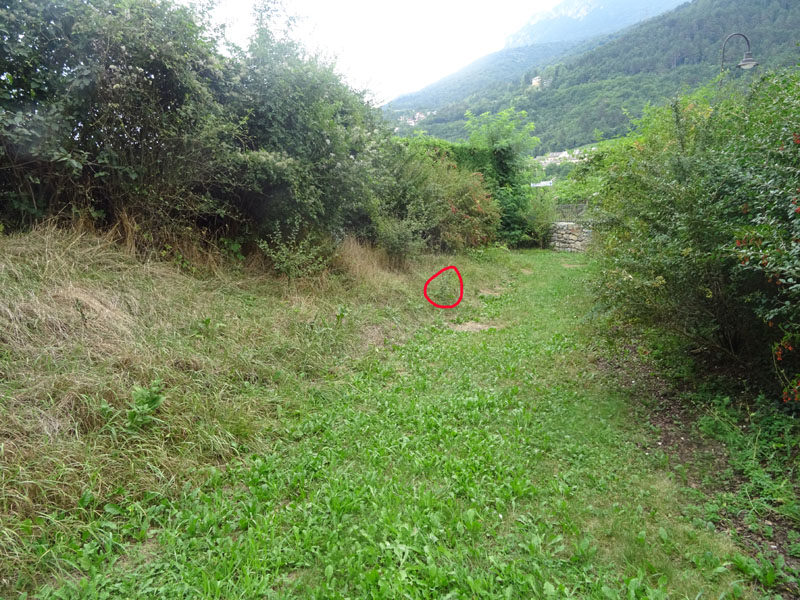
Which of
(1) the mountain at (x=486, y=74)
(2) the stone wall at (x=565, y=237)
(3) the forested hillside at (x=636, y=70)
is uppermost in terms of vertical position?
(1) the mountain at (x=486, y=74)

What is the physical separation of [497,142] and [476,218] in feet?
19.1

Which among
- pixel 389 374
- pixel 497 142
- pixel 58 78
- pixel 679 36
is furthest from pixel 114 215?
pixel 679 36

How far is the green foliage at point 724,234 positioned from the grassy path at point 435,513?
3.38ft

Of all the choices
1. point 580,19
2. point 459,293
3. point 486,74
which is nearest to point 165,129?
point 459,293

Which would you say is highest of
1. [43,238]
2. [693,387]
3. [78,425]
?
[43,238]

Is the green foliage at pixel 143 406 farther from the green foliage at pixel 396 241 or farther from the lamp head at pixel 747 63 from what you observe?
the lamp head at pixel 747 63

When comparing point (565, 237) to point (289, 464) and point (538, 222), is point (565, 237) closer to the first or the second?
point (538, 222)

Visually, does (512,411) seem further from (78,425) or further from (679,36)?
(679,36)

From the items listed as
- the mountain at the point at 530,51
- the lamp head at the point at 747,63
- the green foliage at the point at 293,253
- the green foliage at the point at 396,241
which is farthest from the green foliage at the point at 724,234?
the mountain at the point at 530,51

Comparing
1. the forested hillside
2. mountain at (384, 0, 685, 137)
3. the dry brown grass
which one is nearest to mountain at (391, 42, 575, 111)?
mountain at (384, 0, 685, 137)

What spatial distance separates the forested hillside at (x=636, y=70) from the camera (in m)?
25.1

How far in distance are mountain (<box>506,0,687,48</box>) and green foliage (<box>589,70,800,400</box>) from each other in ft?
313

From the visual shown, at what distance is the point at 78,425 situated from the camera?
2.61m

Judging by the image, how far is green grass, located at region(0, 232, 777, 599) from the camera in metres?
1.95
